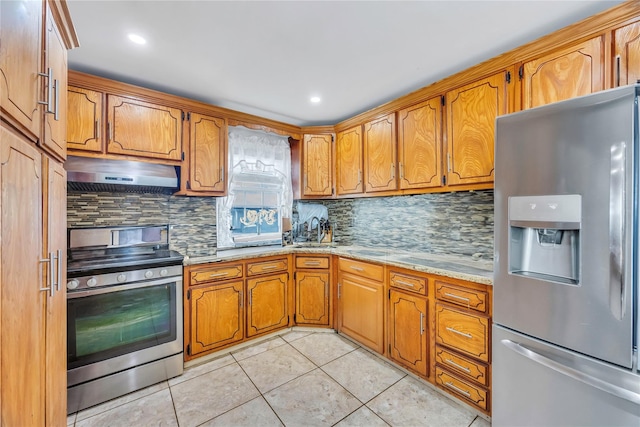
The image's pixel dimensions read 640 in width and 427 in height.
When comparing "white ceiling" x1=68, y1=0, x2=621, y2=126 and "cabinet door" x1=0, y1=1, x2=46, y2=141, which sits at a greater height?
"white ceiling" x1=68, y1=0, x2=621, y2=126

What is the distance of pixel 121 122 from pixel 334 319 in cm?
267

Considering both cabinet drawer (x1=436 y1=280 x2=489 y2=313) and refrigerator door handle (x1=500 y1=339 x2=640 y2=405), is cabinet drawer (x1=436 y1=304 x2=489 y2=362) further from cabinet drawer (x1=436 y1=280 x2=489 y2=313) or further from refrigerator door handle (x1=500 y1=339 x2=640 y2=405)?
refrigerator door handle (x1=500 y1=339 x2=640 y2=405)

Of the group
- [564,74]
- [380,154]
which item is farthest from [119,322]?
[564,74]

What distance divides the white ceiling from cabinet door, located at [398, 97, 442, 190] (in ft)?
0.89

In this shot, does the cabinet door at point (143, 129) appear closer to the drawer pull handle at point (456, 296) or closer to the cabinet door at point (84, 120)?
the cabinet door at point (84, 120)

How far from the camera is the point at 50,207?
970 mm

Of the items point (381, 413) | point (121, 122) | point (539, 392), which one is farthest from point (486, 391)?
point (121, 122)

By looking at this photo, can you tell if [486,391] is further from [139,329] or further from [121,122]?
[121,122]

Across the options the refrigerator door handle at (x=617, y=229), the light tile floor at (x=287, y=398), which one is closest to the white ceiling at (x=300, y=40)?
the refrigerator door handle at (x=617, y=229)

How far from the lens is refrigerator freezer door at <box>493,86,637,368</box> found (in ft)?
3.44

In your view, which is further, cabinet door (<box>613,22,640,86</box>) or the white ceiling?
the white ceiling

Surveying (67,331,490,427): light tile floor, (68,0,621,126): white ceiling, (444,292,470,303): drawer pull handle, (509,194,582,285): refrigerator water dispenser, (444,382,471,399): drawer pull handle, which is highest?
(68,0,621,126): white ceiling

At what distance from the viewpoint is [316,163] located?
10.3 ft

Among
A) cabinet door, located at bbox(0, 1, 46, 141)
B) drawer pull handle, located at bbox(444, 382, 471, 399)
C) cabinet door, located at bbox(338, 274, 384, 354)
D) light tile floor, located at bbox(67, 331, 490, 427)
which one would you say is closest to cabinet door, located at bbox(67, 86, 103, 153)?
cabinet door, located at bbox(0, 1, 46, 141)
